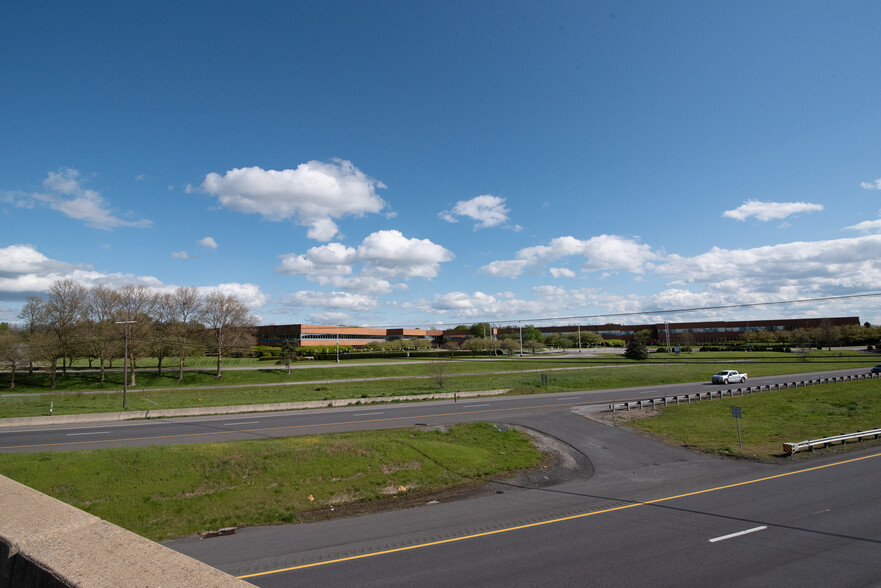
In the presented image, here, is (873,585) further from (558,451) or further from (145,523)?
(145,523)

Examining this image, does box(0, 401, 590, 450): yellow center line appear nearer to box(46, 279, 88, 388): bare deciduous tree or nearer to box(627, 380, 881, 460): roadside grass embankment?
box(627, 380, 881, 460): roadside grass embankment

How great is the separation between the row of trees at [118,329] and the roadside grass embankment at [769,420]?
5414cm

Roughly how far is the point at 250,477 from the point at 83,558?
14.6 m

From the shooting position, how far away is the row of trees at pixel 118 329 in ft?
179

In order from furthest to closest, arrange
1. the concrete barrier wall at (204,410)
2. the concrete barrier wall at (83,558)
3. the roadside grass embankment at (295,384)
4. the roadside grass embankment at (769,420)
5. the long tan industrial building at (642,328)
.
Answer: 1. the long tan industrial building at (642,328)
2. the roadside grass embankment at (295,384)
3. the concrete barrier wall at (204,410)
4. the roadside grass embankment at (769,420)
5. the concrete barrier wall at (83,558)

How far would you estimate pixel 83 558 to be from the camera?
2.98 m

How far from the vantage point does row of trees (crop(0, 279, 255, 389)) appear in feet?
179

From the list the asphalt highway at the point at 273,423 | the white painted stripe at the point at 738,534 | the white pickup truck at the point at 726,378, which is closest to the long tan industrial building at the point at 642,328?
the white pickup truck at the point at 726,378

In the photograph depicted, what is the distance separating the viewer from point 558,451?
21688 mm

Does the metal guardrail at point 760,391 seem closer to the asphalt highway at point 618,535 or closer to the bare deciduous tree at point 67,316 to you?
the asphalt highway at point 618,535

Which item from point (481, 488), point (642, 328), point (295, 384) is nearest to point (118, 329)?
point (295, 384)

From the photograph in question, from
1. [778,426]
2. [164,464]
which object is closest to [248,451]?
[164,464]

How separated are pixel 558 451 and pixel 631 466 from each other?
3.65m

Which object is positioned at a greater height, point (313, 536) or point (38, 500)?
point (38, 500)
